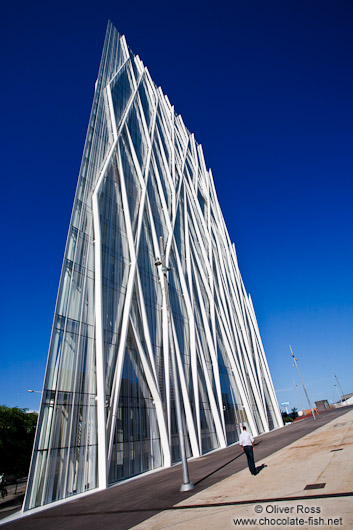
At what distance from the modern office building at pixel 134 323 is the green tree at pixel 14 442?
15260 mm

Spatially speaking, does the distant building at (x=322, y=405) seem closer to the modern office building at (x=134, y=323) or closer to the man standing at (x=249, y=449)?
the modern office building at (x=134, y=323)

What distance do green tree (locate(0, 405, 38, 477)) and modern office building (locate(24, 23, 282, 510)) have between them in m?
15.3

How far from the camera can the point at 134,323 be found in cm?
1862

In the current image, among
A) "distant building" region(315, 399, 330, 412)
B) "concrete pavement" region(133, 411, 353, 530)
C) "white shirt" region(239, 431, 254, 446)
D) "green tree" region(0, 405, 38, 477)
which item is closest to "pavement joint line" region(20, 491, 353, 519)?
"concrete pavement" region(133, 411, 353, 530)

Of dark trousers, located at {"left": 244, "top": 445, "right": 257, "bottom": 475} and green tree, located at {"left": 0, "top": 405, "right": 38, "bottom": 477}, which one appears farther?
green tree, located at {"left": 0, "top": 405, "right": 38, "bottom": 477}

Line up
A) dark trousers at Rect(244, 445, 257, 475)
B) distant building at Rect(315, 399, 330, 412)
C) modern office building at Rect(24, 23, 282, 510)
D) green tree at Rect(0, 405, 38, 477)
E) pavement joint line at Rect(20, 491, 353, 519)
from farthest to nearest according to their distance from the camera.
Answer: distant building at Rect(315, 399, 330, 412) < green tree at Rect(0, 405, 38, 477) < modern office building at Rect(24, 23, 282, 510) < dark trousers at Rect(244, 445, 257, 475) < pavement joint line at Rect(20, 491, 353, 519)

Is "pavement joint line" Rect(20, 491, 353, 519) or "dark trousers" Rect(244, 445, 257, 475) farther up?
"dark trousers" Rect(244, 445, 257, 475)

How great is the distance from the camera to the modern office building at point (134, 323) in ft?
43.0

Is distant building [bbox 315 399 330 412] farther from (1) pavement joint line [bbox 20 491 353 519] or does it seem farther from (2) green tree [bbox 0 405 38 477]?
(1) pavement joint line [bbox 20 491 353 519]

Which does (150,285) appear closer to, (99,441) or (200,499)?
(99,441)

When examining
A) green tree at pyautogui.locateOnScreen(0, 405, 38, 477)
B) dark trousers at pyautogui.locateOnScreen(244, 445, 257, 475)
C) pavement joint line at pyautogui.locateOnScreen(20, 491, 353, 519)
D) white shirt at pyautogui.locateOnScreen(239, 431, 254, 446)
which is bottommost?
pavement joint line at pyautogui.locateOnScreen(20, 491, 353, 519)

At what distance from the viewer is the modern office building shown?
13094mm

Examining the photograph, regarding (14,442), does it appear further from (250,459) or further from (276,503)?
(276,503)

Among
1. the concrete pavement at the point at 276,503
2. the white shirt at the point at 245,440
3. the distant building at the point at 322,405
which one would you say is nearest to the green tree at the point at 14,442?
the white shirt at the point at 245,440
